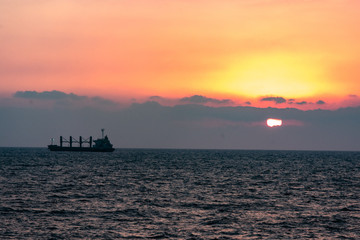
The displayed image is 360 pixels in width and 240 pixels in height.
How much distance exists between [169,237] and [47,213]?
1346cm

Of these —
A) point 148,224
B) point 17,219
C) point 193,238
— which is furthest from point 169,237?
point 17,219

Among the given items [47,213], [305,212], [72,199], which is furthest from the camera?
[72,199]

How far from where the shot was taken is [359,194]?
57.1 metres

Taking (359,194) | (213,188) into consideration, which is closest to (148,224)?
(213,188)

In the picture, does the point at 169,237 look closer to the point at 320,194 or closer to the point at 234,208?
the point at 234,208

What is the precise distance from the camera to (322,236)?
3188 cm

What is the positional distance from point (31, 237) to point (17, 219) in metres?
6.73

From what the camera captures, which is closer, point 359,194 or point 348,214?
point 348,214

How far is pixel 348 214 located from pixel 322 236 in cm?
1025

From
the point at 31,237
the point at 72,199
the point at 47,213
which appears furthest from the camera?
the point at 72,199

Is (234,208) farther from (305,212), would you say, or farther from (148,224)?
(148,224)

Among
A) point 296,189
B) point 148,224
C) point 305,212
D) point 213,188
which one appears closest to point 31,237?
point 148,224

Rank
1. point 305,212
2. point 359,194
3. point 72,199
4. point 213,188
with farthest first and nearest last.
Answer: point 213,188 → point 359,194 → point 72,199 → point 305,212

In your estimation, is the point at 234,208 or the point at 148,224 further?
the point at 234,208
